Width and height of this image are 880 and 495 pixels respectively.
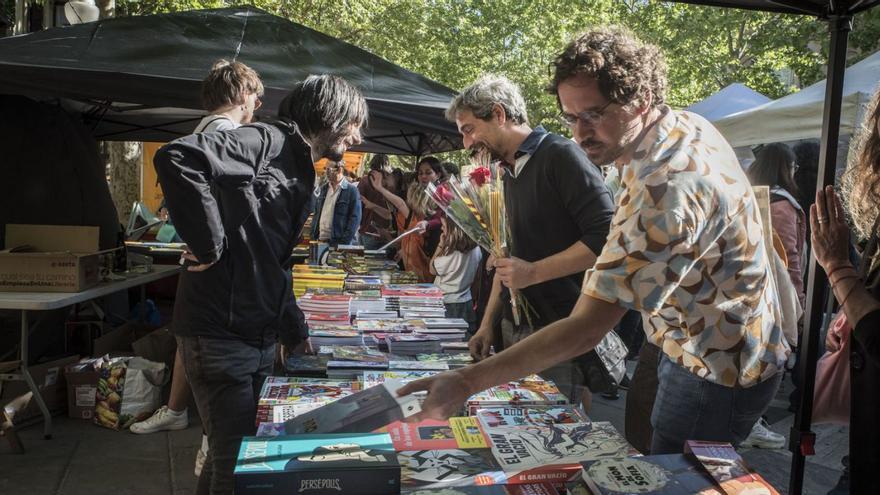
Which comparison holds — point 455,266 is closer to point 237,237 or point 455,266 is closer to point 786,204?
point 786,204

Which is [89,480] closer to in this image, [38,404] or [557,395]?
[38,404]

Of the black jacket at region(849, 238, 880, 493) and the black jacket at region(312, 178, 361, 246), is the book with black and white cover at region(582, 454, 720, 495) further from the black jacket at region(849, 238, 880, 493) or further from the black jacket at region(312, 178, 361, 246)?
A: the black jacket at region(312, 178, 361, 246)

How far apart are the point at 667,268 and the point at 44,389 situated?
4.40 meters

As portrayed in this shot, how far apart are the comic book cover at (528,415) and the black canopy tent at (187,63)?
342cm

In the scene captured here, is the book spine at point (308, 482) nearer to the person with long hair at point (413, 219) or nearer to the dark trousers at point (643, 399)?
the dark trousers at point (643, 399)

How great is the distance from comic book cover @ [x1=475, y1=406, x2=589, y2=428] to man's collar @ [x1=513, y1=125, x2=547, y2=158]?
110cm

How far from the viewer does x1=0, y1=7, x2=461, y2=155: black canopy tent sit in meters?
4.42

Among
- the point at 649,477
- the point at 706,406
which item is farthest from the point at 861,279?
the point at 649,477

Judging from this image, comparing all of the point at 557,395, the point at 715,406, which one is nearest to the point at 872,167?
the point at 715,406

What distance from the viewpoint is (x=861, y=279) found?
175cm

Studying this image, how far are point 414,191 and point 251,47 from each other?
7.69ft

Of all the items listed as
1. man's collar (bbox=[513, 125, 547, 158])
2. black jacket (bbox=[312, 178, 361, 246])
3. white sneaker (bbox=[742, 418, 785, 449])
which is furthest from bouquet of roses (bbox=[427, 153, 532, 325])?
black jacket (bbox=[312, 178, 361, 246])

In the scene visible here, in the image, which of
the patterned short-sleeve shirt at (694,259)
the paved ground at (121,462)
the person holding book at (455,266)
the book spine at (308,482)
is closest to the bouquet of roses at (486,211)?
the patterned short-sleeve shirt at (694,259)

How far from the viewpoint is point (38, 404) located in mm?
4184
